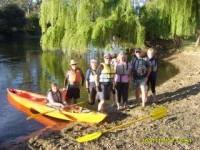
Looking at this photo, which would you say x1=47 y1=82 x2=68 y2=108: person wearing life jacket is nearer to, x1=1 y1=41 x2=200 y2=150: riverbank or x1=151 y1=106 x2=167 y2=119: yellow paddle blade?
x1=1 y1=41 x2=200 y2=150: riverbank

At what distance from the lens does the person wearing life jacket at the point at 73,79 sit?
9.65 metres

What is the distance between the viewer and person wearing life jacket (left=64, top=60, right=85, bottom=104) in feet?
31.7

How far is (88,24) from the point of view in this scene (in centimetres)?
2058

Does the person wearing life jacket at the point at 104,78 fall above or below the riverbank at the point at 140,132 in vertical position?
above

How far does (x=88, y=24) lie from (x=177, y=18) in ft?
18.1

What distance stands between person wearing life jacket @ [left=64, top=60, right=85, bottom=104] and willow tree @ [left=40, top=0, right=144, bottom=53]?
34.7 ft

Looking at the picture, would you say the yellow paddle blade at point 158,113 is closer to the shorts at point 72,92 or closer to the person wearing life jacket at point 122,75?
the person wearing life jacket at point 122,75

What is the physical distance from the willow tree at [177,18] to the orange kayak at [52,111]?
39.9 feet

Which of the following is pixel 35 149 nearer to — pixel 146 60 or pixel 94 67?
pixel 94 67

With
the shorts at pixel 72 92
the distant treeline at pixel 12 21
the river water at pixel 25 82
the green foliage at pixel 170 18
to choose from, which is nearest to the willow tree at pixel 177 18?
the green foliage at pixel 170 18

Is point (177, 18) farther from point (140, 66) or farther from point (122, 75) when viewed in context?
point (122, 75)

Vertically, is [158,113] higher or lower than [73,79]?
lower

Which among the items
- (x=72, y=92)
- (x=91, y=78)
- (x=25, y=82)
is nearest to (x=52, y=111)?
(x=72, y=92)

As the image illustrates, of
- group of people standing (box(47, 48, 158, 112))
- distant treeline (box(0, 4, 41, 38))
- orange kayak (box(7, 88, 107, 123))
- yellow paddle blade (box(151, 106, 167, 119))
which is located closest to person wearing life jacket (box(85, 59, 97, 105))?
group of people standing (box(47, 48, 158, 112))
